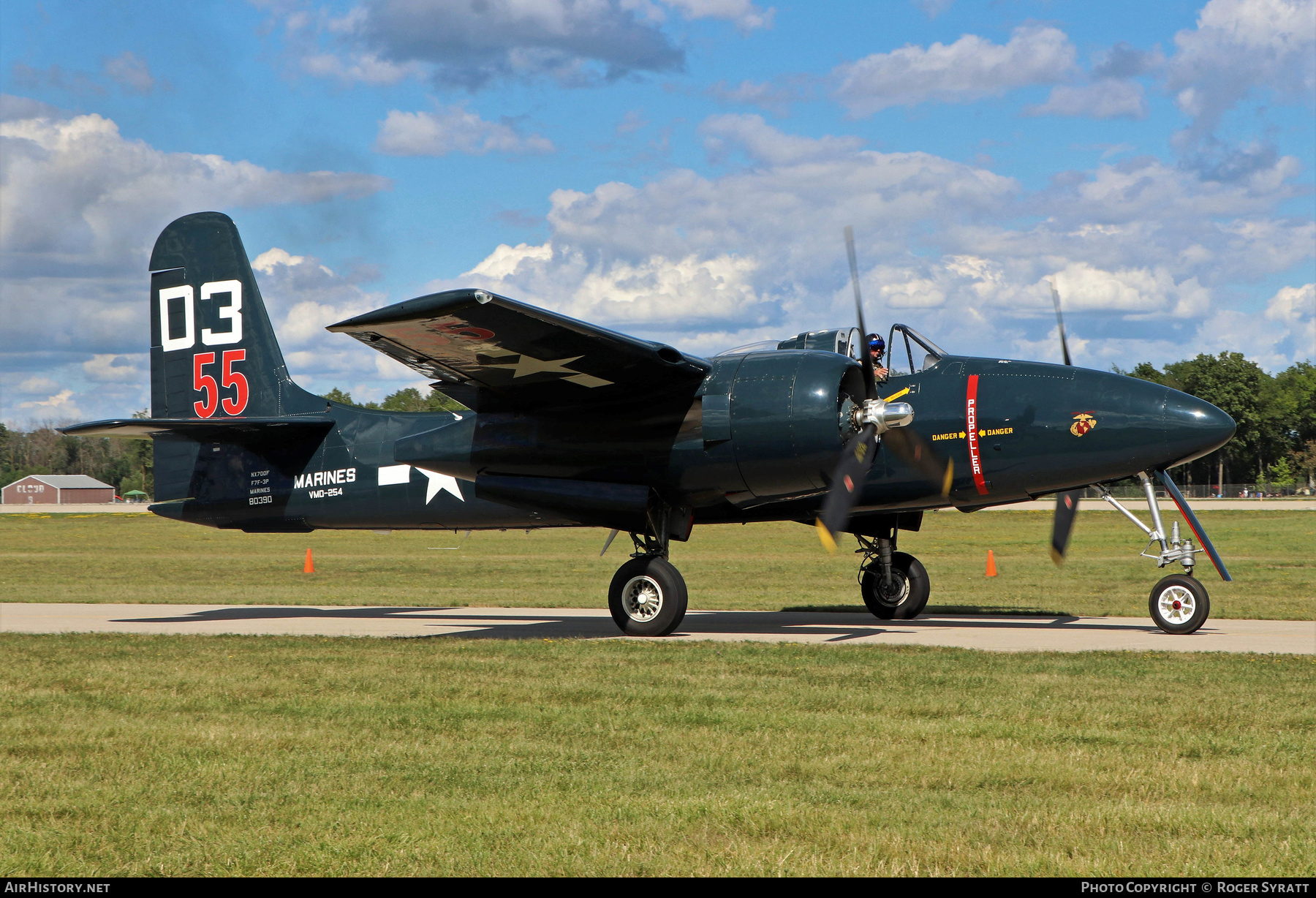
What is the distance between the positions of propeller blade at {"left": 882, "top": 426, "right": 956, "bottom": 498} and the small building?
156054 mm

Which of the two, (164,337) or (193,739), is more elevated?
(164,337)

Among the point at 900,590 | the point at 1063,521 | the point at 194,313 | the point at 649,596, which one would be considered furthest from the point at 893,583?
the point at 194,313

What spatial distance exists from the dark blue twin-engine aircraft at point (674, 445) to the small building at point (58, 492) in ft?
492

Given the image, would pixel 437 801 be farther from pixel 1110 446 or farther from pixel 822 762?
pixel 1110 446

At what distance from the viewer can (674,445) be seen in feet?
43.8

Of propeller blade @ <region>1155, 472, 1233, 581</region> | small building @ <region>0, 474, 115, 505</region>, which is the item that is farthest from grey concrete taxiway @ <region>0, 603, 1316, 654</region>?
small building @ <region>0, 474, 115, 505</region>

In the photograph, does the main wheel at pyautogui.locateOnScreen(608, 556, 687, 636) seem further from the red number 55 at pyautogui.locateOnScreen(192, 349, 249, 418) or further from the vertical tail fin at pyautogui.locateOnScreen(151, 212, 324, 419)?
the red number 55 at pyautogui.locateOnScreen(192, 349, 249, 418)

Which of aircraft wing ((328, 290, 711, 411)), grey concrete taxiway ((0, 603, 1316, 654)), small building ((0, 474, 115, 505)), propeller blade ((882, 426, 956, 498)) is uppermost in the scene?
small building ((0, 474, 115, 505))

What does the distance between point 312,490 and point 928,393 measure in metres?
9.09

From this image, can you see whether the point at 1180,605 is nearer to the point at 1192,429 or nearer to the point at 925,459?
the point at 1192,429

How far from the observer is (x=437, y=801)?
5.93 meters

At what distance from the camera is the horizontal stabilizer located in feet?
50.1
